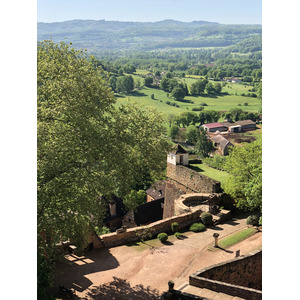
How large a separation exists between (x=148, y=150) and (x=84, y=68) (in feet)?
16.5

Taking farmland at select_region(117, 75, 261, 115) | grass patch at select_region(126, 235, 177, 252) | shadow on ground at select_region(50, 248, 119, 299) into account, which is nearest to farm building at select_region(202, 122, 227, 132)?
farmland at select_region(117, 75, 261, 115)

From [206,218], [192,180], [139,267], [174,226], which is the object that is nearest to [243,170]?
[206,218]

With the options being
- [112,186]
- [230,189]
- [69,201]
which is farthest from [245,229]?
[69,201]

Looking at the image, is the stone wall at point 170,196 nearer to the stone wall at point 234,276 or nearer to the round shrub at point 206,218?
the round shrub at point 206,218

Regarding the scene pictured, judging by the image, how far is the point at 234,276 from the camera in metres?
19.4

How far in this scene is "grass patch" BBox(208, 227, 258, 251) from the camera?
23.0 meters

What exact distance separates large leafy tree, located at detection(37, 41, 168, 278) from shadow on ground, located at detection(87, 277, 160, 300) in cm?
238

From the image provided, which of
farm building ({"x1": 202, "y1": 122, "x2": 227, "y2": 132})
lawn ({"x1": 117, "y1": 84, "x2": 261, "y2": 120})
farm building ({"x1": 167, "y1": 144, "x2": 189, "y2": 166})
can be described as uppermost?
lawn ({"x1": 117, "y1": 84, "x2": 261, "y2": 120})

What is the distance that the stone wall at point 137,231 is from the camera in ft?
76.2

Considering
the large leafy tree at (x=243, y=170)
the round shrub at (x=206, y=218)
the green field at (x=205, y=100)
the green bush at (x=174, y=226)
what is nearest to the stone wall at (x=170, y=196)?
the large leafy tree at (x=243, y=170)

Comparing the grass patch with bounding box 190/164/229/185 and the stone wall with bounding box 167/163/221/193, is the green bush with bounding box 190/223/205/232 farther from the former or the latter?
the grass patch with bounding box 190/164/229/185

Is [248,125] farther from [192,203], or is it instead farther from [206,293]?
[206,293]

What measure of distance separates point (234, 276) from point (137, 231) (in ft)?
24.0

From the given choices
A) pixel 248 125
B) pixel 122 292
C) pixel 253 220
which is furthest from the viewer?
pixel 248 125
